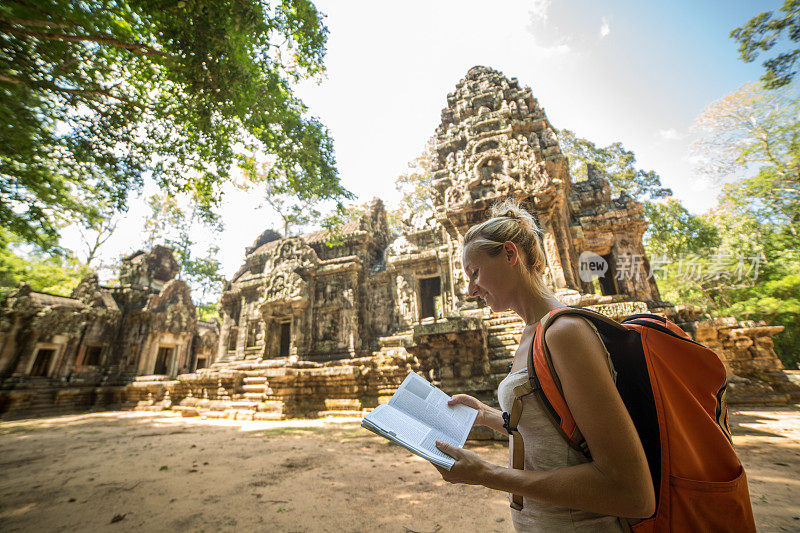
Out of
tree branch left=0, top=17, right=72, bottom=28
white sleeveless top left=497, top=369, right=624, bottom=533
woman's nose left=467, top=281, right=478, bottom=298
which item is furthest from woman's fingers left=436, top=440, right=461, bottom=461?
tree branch left=0, top=17, right=72, bottom=28

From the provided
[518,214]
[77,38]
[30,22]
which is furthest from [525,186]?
[30,22]

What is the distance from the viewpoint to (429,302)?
1413 centimetres

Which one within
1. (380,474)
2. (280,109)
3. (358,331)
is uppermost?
(280,109)

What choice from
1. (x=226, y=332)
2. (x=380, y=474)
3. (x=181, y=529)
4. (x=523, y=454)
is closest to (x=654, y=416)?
(x=523, y=454)

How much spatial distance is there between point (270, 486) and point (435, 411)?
3.19 meters

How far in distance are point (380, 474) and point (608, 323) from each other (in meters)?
3.94

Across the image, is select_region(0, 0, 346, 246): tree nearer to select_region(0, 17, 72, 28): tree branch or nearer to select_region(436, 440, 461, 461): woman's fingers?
select_region(0, 17, 72, 28): tree branch

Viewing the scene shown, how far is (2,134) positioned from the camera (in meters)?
4.96

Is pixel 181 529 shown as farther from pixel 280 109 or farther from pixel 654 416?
pixel 280 109

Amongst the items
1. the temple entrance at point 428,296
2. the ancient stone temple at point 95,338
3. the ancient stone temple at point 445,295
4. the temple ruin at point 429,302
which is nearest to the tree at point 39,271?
the ancient stone temple at point 95,338

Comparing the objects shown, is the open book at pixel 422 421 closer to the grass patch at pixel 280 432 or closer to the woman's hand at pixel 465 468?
the woman's hand at pixel 465 468

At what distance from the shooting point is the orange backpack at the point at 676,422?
0.84m

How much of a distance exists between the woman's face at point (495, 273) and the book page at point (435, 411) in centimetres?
52

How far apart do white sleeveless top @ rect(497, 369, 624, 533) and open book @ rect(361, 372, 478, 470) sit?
26 centimetres
